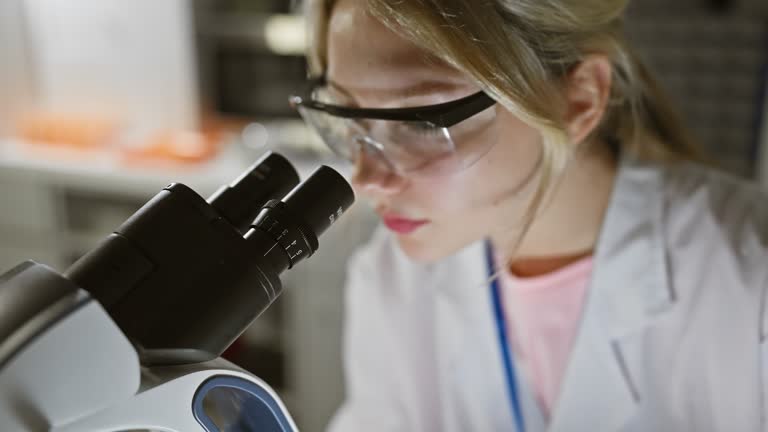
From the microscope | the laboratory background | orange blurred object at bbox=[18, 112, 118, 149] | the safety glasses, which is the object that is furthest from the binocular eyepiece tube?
orange blurred object at bbox=[18, 112, 118, 149]

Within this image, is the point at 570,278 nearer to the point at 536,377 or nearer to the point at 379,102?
the point at 536,377

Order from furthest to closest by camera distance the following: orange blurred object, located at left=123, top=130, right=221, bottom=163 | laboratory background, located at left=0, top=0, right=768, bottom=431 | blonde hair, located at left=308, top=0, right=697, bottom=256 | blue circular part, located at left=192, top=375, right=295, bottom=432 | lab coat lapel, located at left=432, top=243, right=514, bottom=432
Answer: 1. orange blurred object, located at left=123, top=130, right=221, bottom=163
2. laboratory background, located at left=0, top=0, right=768, bottom=431
3. lab coat lapel, located at left=432, top=243, right=514, bottom=432
4. blonde hair, located at left=308, top=0, right=697, bottom=256
5. blue circular part, located at left=192, top=375, right=295, bottom=432

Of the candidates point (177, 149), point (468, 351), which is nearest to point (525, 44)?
point (468, 351)

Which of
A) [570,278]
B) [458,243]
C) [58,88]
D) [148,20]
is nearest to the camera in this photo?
[458,243]

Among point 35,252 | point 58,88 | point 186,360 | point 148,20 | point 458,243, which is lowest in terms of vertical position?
point 35,252

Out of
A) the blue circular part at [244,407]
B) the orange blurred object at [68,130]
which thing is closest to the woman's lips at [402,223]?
the blue circular part at [244,407]

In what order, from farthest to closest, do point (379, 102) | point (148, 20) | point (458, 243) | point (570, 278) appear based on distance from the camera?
point (148, 20) → point (570, 278) → point (458, 243) → point (379, 102)

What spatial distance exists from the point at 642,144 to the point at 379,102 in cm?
51

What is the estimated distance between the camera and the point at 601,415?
112 centimetres

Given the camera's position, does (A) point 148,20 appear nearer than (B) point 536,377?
No

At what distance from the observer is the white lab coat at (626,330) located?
105 centimetres

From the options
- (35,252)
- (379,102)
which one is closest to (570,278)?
(379,102)

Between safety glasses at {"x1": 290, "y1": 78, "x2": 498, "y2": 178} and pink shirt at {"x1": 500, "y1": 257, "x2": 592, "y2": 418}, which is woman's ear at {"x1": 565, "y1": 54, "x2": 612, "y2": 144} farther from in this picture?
pink shirt at {"x1": 500, "y1": 257, "x2": 592, "y2": 418}

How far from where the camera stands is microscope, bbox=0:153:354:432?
1.80 feet
